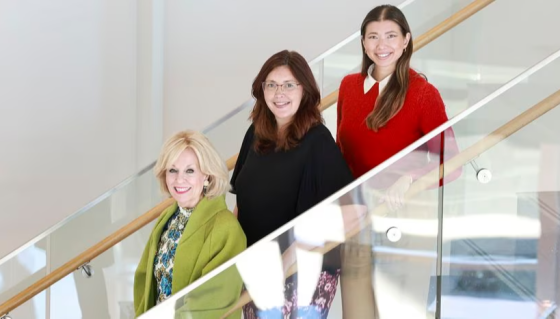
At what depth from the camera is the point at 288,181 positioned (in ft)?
8.59

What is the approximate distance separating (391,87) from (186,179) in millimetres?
773

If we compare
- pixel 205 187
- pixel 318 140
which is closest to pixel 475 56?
pixel 318 140

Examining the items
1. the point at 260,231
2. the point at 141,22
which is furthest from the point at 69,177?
the point at 260,231

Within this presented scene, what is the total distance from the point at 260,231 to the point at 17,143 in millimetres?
3583

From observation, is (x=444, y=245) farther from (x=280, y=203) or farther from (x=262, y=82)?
(x=262, y=82)

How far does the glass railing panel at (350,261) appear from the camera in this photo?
2230mm

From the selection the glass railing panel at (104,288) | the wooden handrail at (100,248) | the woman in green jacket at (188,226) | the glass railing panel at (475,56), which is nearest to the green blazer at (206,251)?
the woman in green jacket at (188,226)

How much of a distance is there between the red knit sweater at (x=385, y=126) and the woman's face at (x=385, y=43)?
0.29ft

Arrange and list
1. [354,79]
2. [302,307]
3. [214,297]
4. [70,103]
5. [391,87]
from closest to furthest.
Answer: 1. [214,297]
2. [302,307]
3. [391,87]
4. [354,79]
5. [70,103]

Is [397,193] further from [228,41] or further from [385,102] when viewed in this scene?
[228,41]

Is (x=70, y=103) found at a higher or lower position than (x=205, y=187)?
higher

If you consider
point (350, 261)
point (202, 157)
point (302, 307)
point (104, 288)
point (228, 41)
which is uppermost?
point (228, 41)

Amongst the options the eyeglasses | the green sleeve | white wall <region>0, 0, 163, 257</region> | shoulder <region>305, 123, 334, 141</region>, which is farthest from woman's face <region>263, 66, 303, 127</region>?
white wall <region>0, 0, 163, 257</region>

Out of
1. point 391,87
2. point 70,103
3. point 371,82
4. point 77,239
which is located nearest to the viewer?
point 391,87
